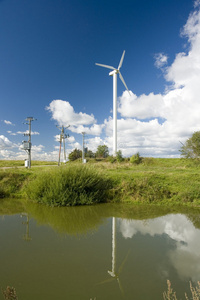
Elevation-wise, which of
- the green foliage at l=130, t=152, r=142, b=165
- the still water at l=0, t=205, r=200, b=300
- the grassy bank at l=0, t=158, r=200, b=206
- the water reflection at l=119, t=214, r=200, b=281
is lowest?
the water reflection at l=119, t=214, r=200, b=281

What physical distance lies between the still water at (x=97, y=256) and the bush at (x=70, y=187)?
2119 mm

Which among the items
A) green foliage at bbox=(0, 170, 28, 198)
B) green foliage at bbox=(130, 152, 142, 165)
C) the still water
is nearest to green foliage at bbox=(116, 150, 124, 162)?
green foliage at bbox=(130, 152, 142, 165)

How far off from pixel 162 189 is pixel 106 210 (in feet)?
15.0

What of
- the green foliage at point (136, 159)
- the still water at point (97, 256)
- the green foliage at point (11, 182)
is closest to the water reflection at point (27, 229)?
the still water at point (97, 256)

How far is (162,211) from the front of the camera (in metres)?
10.5

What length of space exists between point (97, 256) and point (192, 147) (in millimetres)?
27834

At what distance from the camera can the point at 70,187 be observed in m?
11.3

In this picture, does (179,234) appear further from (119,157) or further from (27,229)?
(119,157)

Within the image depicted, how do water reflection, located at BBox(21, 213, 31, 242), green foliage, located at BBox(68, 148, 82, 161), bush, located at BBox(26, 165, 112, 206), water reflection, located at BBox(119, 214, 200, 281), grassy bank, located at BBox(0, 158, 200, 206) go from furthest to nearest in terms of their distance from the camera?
green foliage, located at BBox(68, 148, 82, 161) → grassy bank, located at BBox(0, 158, 200, 206) → bush, located at BBox(26, 165, 112, 206) → water reflection, located at BBox(21, 213, 31, 242) → water reflection, located at BBox(119, 214, 200, 281)

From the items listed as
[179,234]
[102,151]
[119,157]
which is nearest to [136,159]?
[119,157]

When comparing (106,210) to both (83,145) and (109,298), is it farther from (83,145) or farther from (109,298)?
(83,145)

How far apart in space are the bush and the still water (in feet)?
6.95

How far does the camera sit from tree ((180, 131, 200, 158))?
93.3 feet

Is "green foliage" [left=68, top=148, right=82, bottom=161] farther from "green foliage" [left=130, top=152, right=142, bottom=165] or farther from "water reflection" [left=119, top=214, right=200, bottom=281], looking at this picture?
"water reflection" [left=119, top=214, right=200, bottom=281]
